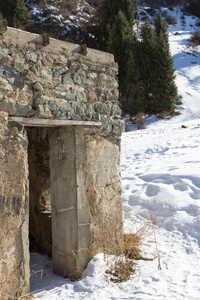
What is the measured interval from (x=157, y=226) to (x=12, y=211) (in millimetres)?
2789

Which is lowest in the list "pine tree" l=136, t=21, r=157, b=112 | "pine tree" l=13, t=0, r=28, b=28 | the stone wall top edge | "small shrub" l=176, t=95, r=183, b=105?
the stone wall top edge

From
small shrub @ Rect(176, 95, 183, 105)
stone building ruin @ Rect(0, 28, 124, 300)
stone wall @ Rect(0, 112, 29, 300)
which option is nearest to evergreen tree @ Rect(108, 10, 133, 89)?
small shrub @ Rect(176, 95, 183, 105)

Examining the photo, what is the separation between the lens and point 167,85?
16.9 meters

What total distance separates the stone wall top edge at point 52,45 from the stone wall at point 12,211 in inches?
33.7

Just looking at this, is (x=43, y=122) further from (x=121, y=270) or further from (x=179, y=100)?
(x=179, y=100)

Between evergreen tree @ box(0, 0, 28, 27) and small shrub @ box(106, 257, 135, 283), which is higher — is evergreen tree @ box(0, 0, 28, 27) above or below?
above

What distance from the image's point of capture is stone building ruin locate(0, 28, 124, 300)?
3117 millimetres

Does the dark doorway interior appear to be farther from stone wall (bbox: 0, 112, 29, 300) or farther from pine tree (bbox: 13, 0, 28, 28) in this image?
pine tree (bbox: 13, 0, 28, 28)

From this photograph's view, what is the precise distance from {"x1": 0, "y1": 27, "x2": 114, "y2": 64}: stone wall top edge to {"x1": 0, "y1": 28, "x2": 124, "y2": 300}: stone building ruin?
0.01 metres

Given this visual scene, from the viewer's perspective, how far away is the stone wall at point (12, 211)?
3.07 m

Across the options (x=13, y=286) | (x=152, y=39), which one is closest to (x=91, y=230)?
(x=13, y=286)

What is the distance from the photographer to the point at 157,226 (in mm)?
5027

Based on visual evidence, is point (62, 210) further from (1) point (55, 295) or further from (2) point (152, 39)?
(2) point (152, 39)

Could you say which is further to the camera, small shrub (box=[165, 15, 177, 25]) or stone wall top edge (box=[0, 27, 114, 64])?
small shrub (box=[165, 15, 177, 25])
